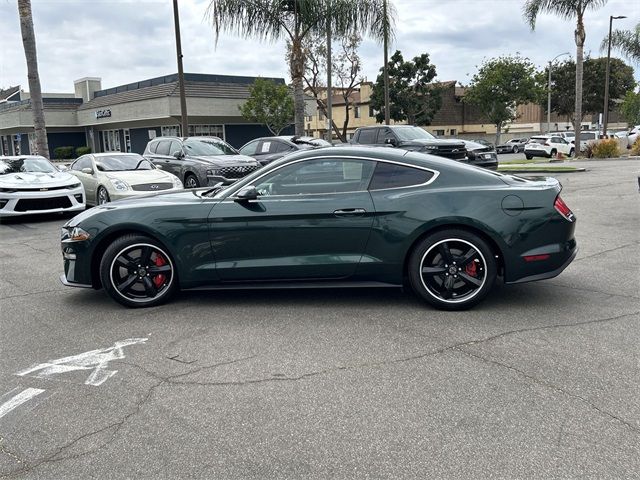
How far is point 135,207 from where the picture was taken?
5.55 metres

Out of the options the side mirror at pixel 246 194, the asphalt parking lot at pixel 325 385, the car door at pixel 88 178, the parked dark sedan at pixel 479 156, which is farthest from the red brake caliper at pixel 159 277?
the parked dark sedan at pixel 479 156

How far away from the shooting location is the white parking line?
11.8 feet

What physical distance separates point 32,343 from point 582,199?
1158cm

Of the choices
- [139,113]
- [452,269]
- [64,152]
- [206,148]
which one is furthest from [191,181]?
[64,152]

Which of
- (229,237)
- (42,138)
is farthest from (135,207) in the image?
(42,138)

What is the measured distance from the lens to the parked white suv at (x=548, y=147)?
3509 centimetres

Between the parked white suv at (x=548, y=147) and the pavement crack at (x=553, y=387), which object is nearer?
the pavement crack at (x=553, y=387)

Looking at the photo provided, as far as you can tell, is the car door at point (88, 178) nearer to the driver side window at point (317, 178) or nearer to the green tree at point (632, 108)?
the driver side window at point (317, 178)

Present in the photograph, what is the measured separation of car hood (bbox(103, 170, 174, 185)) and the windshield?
147 centimetres

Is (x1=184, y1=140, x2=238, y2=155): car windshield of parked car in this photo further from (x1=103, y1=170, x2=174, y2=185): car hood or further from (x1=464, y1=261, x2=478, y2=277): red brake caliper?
(x1=464, y1=261, x2=478, y2=277): red brake caliper

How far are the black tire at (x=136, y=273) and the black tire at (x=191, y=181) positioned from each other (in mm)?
8841

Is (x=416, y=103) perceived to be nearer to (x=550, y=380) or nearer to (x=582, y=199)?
(x=582, y=199)

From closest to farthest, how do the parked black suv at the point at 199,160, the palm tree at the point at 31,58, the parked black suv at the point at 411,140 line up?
the parked black suv at the point at 199,160 → the parked black suv at the point at 411,140 → the palm tree at the point at 31,58

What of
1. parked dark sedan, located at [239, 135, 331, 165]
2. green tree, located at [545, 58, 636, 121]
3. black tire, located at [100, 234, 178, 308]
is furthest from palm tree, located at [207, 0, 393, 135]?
green tree, located at [545, 58, 636, 121]
